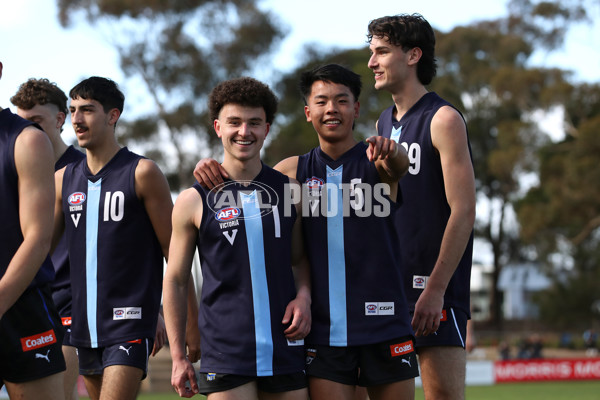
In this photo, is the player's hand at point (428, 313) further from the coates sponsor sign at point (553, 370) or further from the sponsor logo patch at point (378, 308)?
the coates sponsor sign at point (553, 370)

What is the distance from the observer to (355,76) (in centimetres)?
512

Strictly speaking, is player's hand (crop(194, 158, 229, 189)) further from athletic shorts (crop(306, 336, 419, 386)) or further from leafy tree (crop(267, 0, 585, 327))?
leafy tree (crop(267, 0, 585, 327))

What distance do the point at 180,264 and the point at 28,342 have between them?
0.90 meters

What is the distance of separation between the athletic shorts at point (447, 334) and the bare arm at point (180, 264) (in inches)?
55.6

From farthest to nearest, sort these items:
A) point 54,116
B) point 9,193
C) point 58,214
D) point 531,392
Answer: point 531,392 < point 54,116 < point 58,214 < point 9,193

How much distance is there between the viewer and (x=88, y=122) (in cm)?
588

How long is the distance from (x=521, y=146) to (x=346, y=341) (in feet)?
120

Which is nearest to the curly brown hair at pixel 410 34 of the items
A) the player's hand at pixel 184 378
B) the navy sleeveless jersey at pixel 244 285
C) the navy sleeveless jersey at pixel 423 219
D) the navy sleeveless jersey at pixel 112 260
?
the navy sleeveless jersey at pixel 423 219

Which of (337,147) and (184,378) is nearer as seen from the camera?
(184,378)

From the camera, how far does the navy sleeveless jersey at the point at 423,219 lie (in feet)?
17.0

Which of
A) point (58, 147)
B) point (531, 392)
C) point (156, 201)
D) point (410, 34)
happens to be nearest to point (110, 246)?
point (156, 201)

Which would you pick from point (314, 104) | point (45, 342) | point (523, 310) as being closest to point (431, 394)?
point (314, 104)

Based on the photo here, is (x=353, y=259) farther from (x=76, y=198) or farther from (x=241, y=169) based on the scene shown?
(x=76, y=198)

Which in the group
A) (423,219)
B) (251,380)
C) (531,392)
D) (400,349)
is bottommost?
(531,392)
